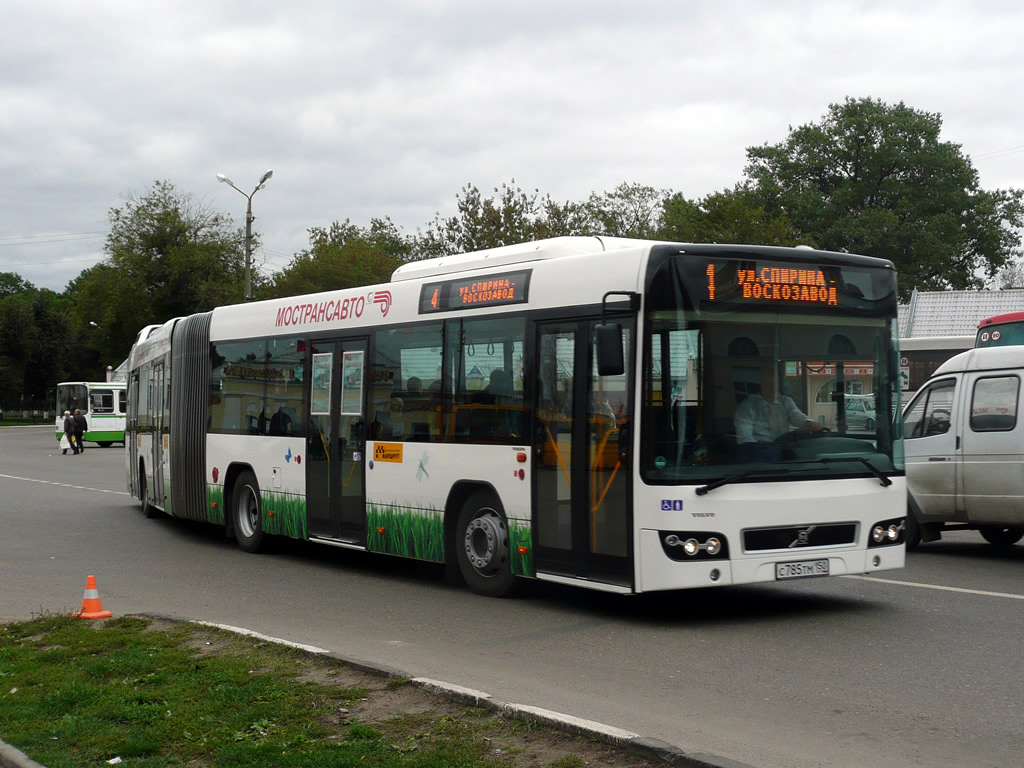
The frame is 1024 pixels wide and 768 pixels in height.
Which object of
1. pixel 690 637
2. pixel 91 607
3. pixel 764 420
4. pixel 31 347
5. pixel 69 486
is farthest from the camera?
pixel 31 347

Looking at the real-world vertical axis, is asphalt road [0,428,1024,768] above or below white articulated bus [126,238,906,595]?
below

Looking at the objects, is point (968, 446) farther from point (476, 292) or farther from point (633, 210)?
point (633, 210)

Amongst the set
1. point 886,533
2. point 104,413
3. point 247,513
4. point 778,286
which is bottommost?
point 247,513

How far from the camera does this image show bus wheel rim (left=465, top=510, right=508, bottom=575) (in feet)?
35.2

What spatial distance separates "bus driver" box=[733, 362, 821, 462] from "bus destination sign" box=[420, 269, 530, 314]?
7.53 ft

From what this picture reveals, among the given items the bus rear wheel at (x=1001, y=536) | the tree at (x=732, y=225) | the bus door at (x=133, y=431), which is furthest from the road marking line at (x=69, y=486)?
the tree at (x=732, y=225)

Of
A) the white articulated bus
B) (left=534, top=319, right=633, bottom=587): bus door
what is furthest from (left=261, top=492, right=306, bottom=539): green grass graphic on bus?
(left=534, top=319, right=633, bottom=587): bus door

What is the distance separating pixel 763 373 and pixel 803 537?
4.17 feet

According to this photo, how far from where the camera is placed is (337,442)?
43.0 feet

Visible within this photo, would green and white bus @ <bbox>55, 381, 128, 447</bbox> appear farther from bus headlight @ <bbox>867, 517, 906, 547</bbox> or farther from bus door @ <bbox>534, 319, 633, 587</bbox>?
bus headlight @ <bbox>867, 517, 906, 547</bbox>

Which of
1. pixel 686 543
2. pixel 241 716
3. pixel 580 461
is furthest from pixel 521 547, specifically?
pixel 241 716

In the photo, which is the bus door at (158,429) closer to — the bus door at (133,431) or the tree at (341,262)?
the bus door at (133,431)

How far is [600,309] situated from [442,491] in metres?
Answer: 2.59

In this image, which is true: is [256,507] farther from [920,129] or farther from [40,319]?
[40,319]
